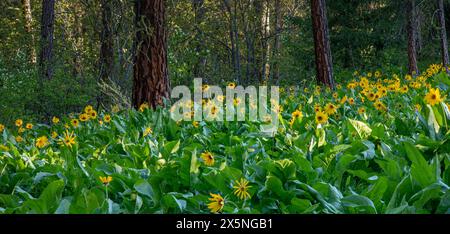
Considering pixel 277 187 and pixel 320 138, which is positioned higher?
pixel 320 138

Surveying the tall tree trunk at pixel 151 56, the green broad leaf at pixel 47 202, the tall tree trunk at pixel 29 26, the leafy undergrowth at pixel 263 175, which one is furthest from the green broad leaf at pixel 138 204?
the tall tree trunk at pixel 29 26

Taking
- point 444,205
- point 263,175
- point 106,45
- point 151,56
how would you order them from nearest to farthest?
point 444,205 < point 263,175 < point 151,56 < point 106,45

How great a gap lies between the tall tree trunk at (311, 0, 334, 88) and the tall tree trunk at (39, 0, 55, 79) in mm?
7358

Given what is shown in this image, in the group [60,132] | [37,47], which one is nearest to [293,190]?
[60,132]

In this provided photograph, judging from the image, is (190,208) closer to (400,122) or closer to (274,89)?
(400,122)

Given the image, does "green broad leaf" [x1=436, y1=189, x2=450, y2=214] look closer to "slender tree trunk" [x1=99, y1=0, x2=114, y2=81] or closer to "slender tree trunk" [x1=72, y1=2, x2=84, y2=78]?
"slender tree trunk" [x1=99, y1=0, x2=114, y2=81]

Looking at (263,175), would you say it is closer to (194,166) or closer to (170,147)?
(194,166)

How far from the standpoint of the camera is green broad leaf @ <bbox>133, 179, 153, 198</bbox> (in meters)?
2.71

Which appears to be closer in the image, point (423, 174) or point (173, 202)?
point (423, 174)

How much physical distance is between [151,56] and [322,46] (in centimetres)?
545

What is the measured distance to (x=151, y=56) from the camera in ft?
26.8

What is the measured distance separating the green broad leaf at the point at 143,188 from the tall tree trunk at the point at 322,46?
32.7 ft

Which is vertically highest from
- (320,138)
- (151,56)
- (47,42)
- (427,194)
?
(47,42)

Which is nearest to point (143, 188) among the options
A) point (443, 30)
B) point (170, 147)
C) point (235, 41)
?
point (170, 147)
